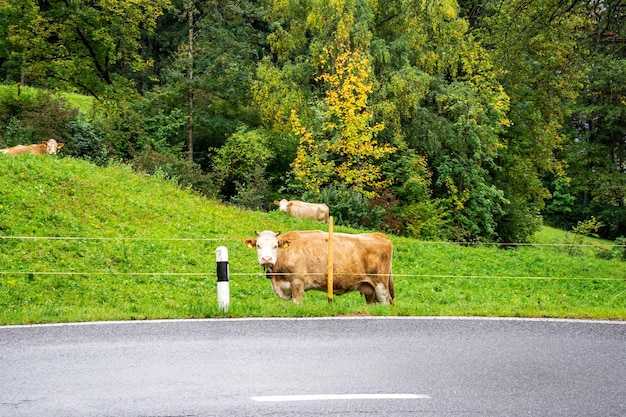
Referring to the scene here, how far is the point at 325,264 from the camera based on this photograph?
13211 mm

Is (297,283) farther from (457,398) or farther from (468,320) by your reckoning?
(457,398)

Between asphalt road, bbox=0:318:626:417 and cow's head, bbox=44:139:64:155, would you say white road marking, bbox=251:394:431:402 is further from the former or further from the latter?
cow's head, bbox=44:139:64:155

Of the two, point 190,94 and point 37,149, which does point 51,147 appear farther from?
point 190,94

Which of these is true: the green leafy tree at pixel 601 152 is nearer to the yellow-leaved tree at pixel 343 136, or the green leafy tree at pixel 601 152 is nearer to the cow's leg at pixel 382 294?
the yellow-leaved tree at pixel 343 136

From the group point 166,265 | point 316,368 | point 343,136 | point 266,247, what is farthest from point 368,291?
point 343,136

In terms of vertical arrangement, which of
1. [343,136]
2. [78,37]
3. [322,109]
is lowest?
[343,136]

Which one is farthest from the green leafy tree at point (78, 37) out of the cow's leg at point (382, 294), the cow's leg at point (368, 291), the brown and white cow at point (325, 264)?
the cow's leg at point (382, 294)

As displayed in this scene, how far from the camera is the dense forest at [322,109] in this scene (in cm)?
3164

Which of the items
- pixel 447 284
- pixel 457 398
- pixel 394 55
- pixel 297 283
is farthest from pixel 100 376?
pixel 394 55

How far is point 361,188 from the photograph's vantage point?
104ft

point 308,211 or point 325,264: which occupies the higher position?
point 308,211

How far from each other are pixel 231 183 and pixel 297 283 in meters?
25.7

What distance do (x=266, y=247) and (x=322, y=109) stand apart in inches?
798

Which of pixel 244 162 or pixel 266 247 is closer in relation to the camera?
pixel 266 247
